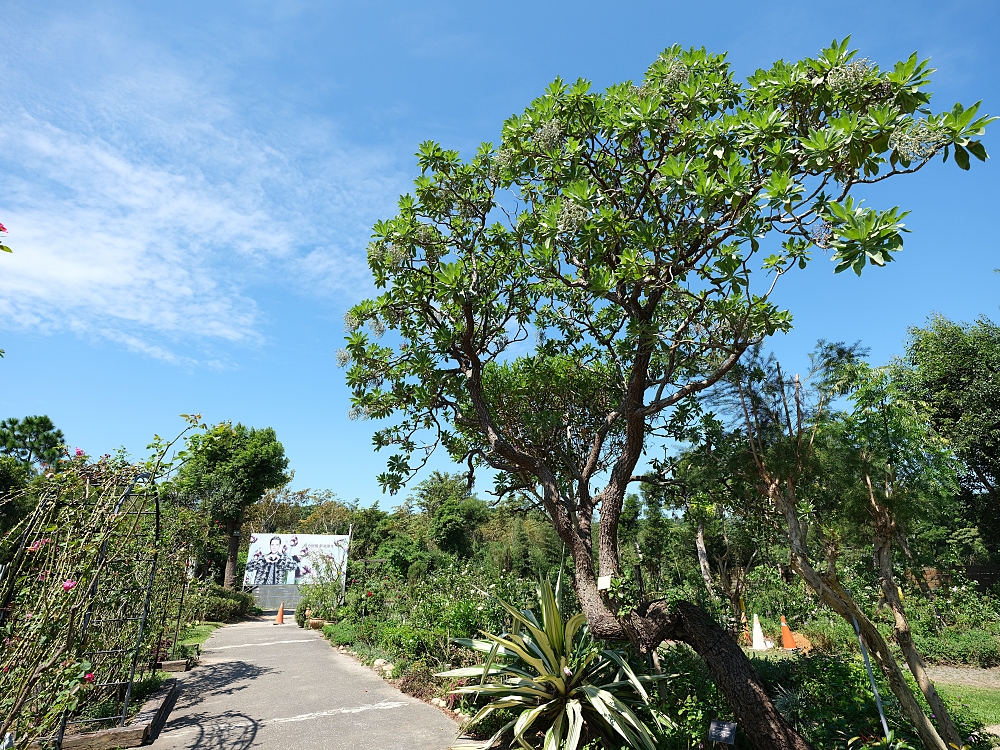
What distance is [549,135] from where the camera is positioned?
4773 mm

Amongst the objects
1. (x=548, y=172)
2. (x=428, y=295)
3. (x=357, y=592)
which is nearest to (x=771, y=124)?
(x=548, y=172)

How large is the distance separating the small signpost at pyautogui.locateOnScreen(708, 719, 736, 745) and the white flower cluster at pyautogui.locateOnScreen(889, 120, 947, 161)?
149 inches

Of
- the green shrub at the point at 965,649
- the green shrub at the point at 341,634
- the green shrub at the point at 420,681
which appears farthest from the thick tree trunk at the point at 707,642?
the green shrub at the point at 341,634

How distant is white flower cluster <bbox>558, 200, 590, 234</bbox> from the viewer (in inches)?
169

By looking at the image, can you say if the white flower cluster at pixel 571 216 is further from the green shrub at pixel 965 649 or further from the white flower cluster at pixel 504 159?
the green shrub at pixel 965 649

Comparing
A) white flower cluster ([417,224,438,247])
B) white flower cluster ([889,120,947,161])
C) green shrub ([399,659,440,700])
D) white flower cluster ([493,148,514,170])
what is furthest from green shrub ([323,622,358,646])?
white flower cluster ([889,120,947,161])

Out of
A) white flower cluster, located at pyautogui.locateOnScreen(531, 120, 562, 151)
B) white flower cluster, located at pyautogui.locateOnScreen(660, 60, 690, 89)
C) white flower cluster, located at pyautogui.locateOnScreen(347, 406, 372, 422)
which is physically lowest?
white flower cluster, located at pyautogui.locateOnScreen(347, 406, 372, 422)

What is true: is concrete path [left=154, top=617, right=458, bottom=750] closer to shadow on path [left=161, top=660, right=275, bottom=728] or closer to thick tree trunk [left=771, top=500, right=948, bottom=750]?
shadow on path [left=161, top=660, right=275, bottom=728]

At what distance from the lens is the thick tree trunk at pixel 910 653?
377 cm

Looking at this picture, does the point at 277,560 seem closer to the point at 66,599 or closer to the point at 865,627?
the point at 66,599

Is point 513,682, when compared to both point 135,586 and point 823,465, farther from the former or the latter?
point 135,586

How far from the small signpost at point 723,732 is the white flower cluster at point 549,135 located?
4706 millimetres

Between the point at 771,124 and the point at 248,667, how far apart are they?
10107mm

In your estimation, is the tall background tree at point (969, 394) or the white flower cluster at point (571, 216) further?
the tall background tree at point (969, 394)
